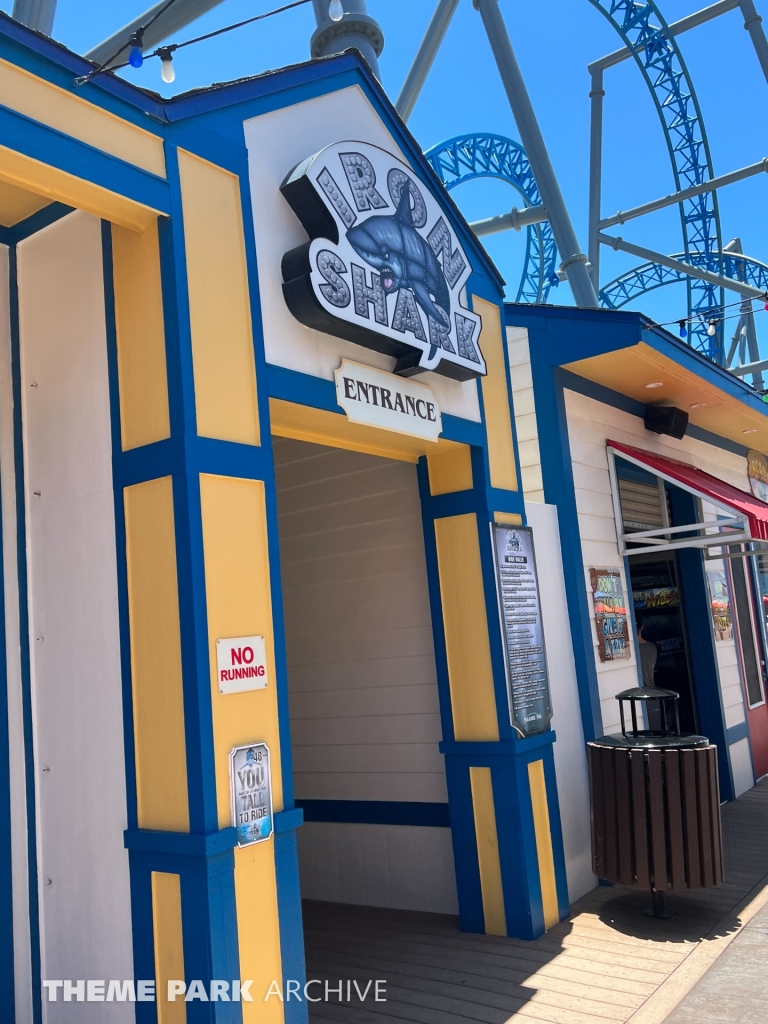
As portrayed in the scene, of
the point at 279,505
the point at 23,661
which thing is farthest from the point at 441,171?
the point at 23,661

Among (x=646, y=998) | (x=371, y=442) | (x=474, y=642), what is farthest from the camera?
(x=474, y=642)

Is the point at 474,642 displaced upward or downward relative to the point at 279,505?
downward

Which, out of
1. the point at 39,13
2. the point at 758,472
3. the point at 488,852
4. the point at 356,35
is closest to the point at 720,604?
the point at 758,472

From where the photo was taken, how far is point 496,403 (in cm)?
561

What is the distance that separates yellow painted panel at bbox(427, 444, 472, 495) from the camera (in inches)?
211

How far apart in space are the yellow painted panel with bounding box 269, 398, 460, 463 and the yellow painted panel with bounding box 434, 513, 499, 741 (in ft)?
1.60

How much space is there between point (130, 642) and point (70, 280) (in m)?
1.65

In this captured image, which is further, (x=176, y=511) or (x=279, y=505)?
(x=279, y=505)

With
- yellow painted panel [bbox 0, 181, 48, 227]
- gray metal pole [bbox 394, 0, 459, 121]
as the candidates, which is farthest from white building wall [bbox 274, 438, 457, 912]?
gray metal pole [bbox 394, 0, 459, 121]

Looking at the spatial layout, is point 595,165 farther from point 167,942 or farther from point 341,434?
point 167,942

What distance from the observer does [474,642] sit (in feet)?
17.1

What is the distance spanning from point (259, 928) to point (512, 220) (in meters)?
17.8

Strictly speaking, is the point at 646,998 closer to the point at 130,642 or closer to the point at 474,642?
the point at 474,642

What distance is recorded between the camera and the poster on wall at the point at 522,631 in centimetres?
515
